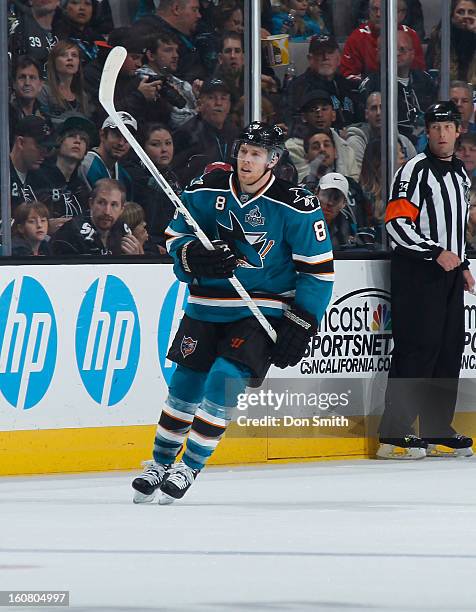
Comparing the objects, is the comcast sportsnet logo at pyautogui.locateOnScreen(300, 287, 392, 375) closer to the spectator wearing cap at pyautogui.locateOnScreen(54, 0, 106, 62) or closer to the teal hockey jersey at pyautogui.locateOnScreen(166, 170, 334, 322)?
the spectator wearing cap at pyautogui.locateOnScreen(54, 0, 106, 62)

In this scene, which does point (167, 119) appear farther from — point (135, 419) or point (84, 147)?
point (135, 419)

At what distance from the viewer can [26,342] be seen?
7293mm

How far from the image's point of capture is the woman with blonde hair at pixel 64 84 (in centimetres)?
763

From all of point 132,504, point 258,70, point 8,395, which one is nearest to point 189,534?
point 132,504

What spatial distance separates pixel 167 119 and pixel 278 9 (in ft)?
2.60

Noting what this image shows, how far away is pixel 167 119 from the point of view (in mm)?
8055

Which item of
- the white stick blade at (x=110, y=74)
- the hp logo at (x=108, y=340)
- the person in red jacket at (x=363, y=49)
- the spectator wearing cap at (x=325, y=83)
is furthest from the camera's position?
the person in red jacket at (x=363, y=49)

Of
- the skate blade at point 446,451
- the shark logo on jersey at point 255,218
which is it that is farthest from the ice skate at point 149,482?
the skate blade at point 446,451

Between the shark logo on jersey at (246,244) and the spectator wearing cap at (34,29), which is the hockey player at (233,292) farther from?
the spectator wearing cap at (34,29)

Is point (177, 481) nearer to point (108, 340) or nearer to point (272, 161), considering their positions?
point (272, 161)

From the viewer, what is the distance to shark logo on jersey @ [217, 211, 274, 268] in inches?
250

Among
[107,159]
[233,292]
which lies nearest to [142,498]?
[233,292]

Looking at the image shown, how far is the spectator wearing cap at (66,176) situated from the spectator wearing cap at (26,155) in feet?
0.12

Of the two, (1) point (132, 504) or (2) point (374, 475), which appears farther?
(2) point (374, 475)
